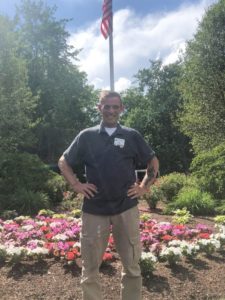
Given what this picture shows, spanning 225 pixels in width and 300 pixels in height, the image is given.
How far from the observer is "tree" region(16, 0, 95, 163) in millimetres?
33875

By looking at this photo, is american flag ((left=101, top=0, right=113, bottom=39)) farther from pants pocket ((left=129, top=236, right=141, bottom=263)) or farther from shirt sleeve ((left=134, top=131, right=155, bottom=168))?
pants pocket ((left=129, top=236, right=141, bottom=263))

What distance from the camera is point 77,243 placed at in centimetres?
552

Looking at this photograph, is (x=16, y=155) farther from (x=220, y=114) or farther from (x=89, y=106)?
(x=89, y=106)

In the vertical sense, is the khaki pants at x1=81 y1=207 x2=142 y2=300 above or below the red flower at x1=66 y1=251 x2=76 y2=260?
above

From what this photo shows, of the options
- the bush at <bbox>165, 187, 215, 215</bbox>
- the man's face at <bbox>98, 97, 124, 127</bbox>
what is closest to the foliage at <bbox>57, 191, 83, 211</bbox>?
the bush at <bbox>165, 187, 215, 215</bbox>

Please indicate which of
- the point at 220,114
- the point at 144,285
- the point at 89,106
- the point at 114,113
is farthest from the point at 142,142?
the point at 89,106

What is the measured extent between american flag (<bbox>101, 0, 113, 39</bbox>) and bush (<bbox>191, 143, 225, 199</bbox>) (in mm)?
4066

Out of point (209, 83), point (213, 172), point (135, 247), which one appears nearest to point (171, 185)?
point (213, 172)

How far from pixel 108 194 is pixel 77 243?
2.24 meters

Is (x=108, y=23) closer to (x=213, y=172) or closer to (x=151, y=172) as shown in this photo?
(x=213, y=172)

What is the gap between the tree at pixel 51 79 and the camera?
3388cm

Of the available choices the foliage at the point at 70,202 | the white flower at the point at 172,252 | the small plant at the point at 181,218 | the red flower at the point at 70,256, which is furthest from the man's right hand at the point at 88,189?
the foliage at the point at 70,202

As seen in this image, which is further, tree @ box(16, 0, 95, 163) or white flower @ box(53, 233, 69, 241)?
tree @ box(16, 0, 95, 163)

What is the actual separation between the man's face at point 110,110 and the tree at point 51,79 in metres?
29.7
